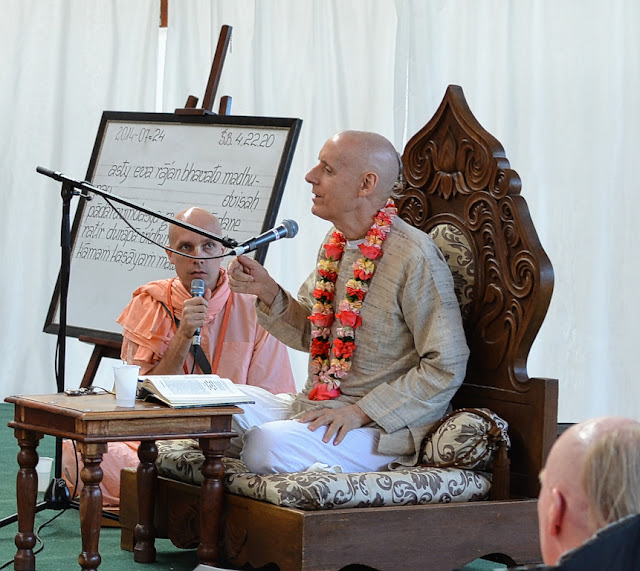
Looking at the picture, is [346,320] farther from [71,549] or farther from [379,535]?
[71,549]

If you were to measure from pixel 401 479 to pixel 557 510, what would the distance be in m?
1.77

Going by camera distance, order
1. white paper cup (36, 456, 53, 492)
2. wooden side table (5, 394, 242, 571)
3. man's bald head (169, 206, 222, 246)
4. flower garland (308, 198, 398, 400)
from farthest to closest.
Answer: white paper cup (36, 456, 53, 492) → man's bald head (169, 206, 222, 246) → flower garland (308, 198, 398, 400) → wooden side table (5, 394, 242, 571)

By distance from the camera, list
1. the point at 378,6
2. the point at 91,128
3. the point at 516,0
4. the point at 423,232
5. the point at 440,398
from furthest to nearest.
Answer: the point at 91,128, the point at 378,6, the point at 516,0, the point at 423,232, the point at 440,398

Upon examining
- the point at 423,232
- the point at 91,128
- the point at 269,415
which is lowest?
the point at 269,415

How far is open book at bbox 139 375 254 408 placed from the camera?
A: 2.97 meters

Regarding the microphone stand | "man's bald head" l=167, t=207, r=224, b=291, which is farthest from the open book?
"man's bald head" l=167, t=207, r=224, b=291

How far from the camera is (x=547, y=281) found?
330 cm

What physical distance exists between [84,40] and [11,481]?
12.2 feet

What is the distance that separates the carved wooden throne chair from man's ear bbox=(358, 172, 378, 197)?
0.36m

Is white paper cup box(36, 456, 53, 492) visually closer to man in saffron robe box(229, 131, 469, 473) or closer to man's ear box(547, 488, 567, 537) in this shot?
man in saffron robe box(229, 131, 469, 473)

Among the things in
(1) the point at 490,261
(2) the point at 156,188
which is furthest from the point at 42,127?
(1) the point at 490,261

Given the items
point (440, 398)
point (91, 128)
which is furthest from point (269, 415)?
point (91, 128)

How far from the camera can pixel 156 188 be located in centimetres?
513

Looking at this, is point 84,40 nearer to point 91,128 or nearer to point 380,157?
point 91,128
